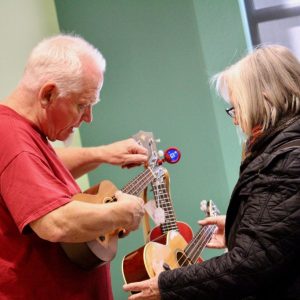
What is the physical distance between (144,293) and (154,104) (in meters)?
1.40

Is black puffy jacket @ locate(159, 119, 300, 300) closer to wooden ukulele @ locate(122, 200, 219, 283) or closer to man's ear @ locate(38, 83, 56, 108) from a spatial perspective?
wooden ukulele @ locate(122, 200, 219, 283)

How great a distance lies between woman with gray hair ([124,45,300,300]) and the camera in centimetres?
114

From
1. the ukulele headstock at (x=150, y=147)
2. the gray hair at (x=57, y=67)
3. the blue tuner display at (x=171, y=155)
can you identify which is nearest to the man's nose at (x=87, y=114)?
the gray hair at (x=57, y=67)

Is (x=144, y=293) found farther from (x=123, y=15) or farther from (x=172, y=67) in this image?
(x=123, y=15)

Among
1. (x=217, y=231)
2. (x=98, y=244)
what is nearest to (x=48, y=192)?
(x=98, y=244)

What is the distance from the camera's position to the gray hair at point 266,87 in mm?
1265

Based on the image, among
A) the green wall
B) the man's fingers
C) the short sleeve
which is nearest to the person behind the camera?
the short sleeve

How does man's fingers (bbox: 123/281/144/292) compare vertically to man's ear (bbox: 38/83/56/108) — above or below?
below

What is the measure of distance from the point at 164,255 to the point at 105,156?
17.0 inches

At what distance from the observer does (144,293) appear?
52.3 inches

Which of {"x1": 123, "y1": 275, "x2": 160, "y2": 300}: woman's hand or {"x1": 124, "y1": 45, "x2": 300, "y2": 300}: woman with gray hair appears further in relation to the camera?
{"x1": 123, "y1": 275, "x2": 160, "y2": 300}: woman's hand

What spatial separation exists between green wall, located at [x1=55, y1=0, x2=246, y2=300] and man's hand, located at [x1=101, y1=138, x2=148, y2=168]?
78 centimetres

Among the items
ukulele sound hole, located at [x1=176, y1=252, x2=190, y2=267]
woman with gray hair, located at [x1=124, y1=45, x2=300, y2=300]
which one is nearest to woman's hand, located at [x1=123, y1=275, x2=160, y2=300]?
woman with gray hair, located at [x1=124, y1=45, x2=300, y2=300]

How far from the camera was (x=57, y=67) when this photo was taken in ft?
4.14
